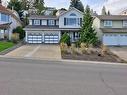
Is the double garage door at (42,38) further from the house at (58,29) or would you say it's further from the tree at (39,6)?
the tree at (39,6)

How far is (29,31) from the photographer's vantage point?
196 feet

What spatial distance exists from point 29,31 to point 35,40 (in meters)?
2.07

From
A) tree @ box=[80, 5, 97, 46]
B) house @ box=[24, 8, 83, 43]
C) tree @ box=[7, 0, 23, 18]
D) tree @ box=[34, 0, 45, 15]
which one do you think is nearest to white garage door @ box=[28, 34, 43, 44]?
house @ box=[24, 8, 83, 43]

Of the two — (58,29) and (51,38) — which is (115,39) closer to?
(58,29)

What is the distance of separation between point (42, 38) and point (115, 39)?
13974 millimetres

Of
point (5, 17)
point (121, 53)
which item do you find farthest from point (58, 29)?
point (121, 53)

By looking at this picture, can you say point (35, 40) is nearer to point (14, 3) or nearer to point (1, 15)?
point (1, 15)

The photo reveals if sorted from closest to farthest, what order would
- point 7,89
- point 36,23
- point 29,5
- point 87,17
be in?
point 7,89 < point 87,17 < point 36,23 < point 29,5

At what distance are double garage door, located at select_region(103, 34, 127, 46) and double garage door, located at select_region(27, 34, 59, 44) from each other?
971 centimetres

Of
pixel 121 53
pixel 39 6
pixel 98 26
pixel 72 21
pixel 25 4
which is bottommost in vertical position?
pixel 121 53

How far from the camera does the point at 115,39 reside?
56.4 m

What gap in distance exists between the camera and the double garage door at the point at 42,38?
A: 59719mm

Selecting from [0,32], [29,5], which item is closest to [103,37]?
[0,32]

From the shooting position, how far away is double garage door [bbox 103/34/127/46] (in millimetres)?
56219
